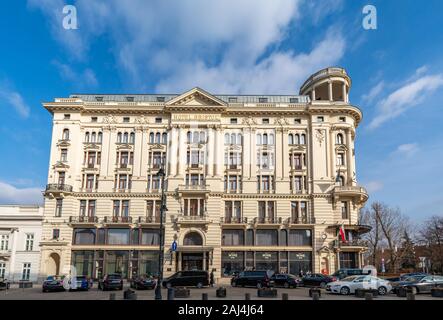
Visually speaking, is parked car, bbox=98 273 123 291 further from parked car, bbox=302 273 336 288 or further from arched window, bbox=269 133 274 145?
arched window, bbox=269 133 274 145

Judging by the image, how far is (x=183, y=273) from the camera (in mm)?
38156

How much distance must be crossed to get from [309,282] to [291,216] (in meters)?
15.1

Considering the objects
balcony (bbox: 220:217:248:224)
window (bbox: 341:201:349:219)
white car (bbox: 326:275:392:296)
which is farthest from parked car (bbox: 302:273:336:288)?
window (bbox: 341:201:349:219)

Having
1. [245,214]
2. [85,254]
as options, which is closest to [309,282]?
[245,214]

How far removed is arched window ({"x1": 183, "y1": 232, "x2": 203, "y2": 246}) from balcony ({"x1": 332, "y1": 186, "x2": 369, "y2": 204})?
18.6 metres

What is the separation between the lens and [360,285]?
30.7 m

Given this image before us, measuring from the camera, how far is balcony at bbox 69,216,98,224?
51531 millimetres

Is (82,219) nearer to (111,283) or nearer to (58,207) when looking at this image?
(58,207)

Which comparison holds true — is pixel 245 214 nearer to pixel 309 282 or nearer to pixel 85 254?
pixel 309 282

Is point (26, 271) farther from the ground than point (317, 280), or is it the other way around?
point (317, 280)

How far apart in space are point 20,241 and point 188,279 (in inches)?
1222

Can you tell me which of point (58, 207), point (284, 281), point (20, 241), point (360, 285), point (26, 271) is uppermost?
point (58, 207)

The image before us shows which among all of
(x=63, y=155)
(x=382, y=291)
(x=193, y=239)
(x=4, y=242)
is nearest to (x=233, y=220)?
(x=193, y=239)
